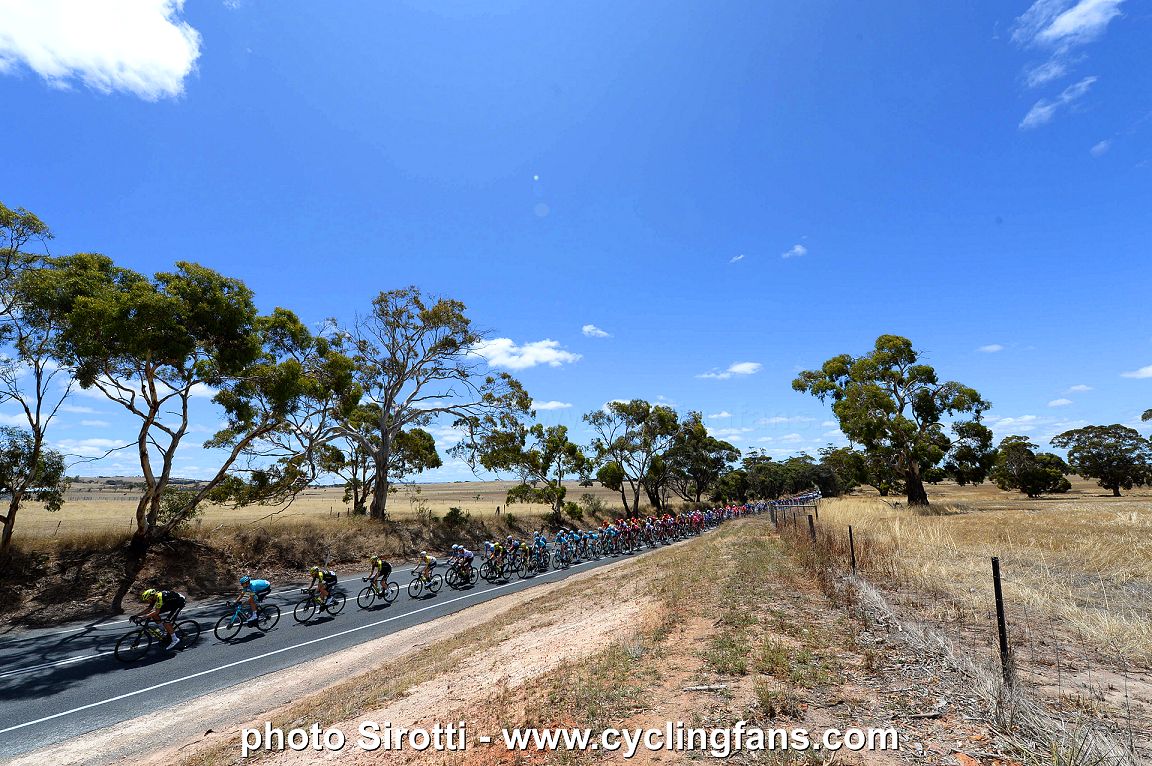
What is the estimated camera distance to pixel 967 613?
8.38 m

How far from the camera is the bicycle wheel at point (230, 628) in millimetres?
13469

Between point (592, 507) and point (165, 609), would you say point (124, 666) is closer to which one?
point (165, 609)

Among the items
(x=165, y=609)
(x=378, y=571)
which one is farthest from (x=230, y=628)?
(x=378, y=571)

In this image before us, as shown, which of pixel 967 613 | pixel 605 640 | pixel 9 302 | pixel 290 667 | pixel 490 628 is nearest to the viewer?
pixel 967 613

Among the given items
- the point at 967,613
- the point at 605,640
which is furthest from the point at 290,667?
the point at 967,613

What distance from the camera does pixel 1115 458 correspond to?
58094 mm

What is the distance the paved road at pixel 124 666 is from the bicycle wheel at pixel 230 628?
0.23 m

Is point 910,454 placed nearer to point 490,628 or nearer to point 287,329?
point 490,628

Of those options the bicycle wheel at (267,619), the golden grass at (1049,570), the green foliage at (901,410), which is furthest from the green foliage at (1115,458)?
the bicycle wheel at (267,619)

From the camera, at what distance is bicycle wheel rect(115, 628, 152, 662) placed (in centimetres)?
1162

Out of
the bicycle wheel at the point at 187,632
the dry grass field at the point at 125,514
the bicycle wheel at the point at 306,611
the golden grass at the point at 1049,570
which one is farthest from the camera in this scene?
the dry grass field at the point at 125,514

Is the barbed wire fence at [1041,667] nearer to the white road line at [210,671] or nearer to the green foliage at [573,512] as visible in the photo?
the white road line at [210,671]

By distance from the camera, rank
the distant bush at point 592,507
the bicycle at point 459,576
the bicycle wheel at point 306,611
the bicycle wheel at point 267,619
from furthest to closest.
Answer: the distant bush at point 592,507
the bicycle at point 459,576
the bicycle wheel at point 306,611
the bicycle wheel at point 267,619

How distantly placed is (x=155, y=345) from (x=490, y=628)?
1442 cm
